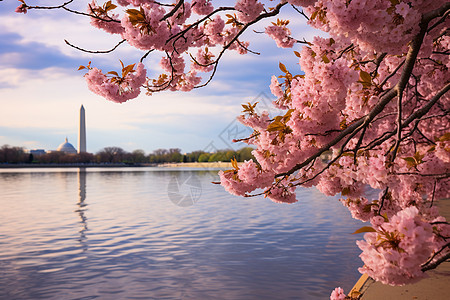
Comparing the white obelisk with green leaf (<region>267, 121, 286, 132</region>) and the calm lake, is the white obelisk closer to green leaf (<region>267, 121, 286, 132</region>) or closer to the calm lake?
the calm lake

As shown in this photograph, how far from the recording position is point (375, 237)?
332 cm

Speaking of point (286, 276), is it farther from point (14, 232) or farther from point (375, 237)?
point (14, 232)

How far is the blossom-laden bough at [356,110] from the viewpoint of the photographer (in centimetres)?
338

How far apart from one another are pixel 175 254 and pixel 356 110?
10.9m

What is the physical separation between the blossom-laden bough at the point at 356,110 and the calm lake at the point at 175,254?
5107 millimetres

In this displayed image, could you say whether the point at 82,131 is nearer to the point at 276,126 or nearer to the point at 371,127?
the point at 371,127

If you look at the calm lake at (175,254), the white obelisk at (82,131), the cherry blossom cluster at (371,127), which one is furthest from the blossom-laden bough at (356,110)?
the white obelisk at (82,131)

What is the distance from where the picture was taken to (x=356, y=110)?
16.7 ft

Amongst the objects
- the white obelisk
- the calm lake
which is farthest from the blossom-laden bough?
the white obelisk

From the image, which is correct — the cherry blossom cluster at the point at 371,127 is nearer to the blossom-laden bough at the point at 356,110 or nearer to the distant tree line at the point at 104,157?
the blossom-laden bough at the point at 356,110

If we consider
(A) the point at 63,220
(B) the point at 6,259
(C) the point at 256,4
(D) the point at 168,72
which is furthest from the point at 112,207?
(C) the point at 256,4

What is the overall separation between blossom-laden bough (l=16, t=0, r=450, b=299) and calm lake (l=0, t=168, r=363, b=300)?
16.8ft

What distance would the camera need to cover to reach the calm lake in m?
10.9

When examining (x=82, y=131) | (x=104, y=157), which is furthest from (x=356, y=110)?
(x=104, y=157)
